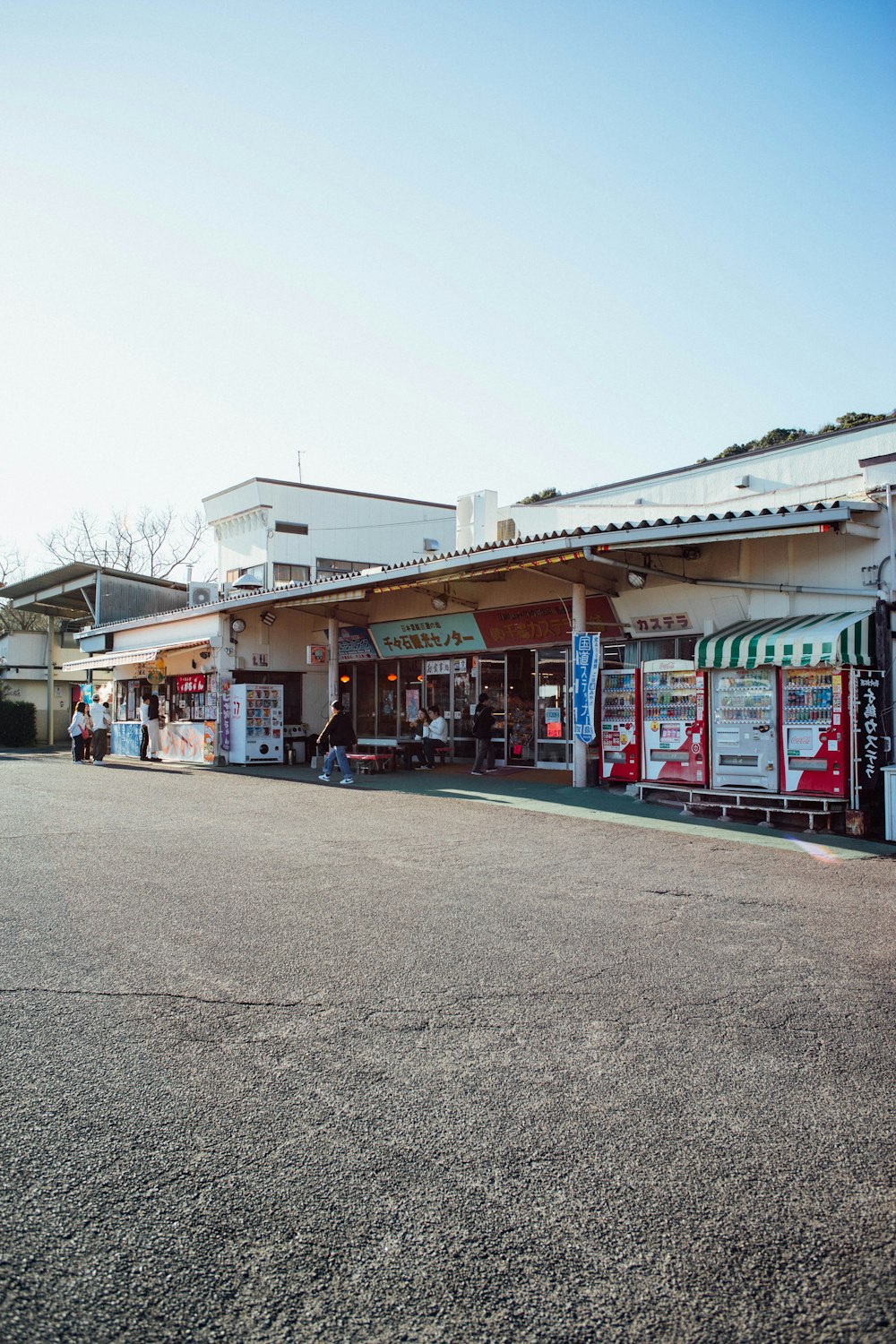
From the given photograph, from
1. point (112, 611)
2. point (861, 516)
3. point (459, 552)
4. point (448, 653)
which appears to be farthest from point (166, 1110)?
point (112, 611)

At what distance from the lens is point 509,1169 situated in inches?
126

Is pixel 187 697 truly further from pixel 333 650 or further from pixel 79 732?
pixel 333 650

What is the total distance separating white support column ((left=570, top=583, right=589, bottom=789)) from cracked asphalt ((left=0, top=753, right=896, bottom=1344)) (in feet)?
26.8

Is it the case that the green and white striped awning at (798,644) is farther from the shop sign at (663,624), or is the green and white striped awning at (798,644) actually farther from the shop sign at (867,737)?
the shop sign at (663,624)

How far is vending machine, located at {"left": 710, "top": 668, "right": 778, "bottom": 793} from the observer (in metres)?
12.8

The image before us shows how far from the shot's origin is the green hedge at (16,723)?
36.8m

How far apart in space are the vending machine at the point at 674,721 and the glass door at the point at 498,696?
19.4ft

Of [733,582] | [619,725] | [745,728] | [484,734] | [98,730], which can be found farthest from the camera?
[98,730]

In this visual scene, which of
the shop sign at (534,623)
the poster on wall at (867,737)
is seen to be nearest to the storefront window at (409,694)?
the shop sign at (534,623)

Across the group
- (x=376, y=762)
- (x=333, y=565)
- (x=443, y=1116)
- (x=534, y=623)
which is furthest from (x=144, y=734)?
(x=443, y=1116)

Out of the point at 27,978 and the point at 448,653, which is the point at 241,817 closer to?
the point at 27,978

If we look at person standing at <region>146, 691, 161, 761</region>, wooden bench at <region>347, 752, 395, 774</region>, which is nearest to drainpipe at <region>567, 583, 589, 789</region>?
wooden bench at <region>347, 752, 395, 774</region>

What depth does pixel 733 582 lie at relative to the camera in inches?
557

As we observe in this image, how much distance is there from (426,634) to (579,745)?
22.2 feet
